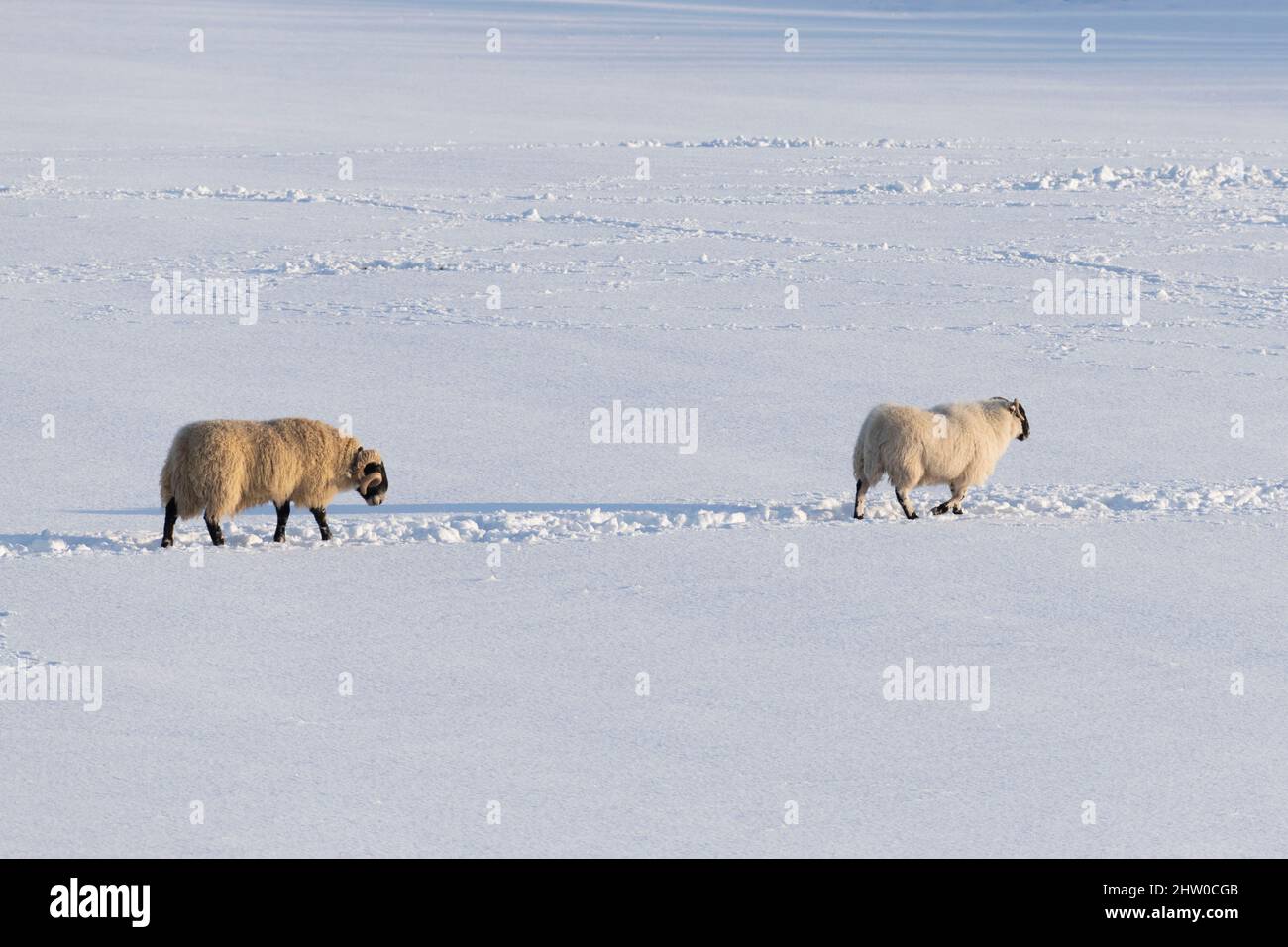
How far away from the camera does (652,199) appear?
20.9m

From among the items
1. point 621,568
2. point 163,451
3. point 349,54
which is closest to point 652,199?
point 163,451

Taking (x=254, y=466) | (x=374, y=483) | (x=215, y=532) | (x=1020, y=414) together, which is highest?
(x=1020, y=414)

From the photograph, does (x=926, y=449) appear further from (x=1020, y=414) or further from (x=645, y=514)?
(x=645, y=514)

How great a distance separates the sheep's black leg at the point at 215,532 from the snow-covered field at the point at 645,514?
0.45ft

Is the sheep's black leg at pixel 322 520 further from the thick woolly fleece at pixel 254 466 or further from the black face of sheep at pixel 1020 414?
the black face of sheep at pixel 1020 414

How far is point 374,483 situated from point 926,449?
2799 mm

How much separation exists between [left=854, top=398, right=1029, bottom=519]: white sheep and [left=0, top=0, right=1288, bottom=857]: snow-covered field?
0.94ft

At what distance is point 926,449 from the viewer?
8805 millimetres

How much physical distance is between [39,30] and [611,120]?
2560cm

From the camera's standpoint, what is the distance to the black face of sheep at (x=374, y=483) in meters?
8.73

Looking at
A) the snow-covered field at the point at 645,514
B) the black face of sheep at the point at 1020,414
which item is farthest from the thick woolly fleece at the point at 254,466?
the black face of sheep at the point at 1020,414

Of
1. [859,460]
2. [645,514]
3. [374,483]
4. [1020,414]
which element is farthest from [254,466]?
[1020,414]

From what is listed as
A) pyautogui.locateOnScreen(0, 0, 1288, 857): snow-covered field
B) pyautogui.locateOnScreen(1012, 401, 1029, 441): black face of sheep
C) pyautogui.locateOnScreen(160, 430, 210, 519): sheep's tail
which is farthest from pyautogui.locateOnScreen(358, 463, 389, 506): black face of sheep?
pyautogui.locateOnScreen(1012, 401, 1029, 441): black face of sheep

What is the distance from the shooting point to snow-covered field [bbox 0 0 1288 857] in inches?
211
